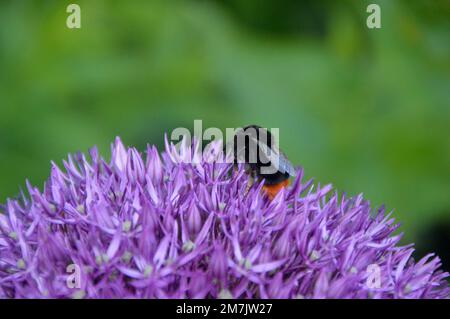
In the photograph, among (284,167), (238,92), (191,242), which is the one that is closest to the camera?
(191,242)

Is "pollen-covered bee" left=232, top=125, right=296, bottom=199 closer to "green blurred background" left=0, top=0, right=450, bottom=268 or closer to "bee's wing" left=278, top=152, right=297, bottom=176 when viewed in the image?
"bee's wing" left=278, top=152, right=297, bottom=176

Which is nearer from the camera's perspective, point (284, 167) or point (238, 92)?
point (284, 167)

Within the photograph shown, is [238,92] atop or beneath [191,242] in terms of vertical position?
atop

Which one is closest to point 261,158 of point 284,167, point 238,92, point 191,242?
point 284,167

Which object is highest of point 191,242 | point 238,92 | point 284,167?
point 238,92

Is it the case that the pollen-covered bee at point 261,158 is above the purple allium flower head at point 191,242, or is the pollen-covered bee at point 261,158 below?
above

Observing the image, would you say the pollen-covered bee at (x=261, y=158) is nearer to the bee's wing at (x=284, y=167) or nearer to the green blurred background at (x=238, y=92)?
the bee's wing at (x=284, y=167)

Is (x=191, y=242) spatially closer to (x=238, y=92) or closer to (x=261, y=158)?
(x=261, y=158)

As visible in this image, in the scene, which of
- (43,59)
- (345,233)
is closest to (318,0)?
(43,59)

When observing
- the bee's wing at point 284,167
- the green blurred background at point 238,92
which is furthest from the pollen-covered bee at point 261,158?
the green blurred background at point 238,92
